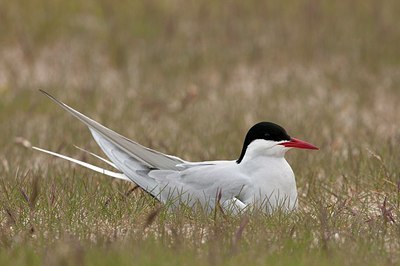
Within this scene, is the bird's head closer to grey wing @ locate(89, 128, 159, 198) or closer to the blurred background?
grey wing @ locate(89, 128, 159, 198)

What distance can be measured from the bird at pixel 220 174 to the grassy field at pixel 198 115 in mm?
150

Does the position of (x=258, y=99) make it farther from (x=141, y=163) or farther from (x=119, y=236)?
(x=119, y=236)

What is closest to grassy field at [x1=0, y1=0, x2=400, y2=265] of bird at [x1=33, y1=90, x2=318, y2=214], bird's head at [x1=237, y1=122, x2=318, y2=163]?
bird at [x1=33, y1=90, x2=318, y2=214]

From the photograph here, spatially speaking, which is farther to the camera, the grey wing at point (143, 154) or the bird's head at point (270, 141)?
the grey wing at point (143, 154)

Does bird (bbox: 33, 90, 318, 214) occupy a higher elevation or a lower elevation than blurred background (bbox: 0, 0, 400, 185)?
lower

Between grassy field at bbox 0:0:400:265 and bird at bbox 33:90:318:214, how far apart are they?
0.49ft

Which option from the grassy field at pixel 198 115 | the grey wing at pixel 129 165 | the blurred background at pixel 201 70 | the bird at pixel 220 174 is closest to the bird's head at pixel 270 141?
the bird at pixel 220 174

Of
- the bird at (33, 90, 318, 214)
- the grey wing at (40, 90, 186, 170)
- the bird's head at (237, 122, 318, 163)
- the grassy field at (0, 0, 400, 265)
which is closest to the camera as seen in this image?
the grassy field at (0, 0, 400, 265)

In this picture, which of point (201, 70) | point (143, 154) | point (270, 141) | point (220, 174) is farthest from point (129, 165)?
point (201, 70)

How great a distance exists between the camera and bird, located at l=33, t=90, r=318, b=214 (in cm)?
483

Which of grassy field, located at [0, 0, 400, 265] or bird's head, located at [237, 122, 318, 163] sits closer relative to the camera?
grassy field, located at [0, 0, 400, 265]

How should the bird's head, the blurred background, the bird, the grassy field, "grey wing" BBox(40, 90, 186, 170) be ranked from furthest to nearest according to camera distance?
the blurred background, "grey wing" BBox(40, 90, 186, 170), the bird's head, the bird, the grassy field

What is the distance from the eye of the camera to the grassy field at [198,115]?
3982mm

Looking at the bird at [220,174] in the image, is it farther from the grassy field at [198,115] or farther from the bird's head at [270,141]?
the grassy field at [198,115]
